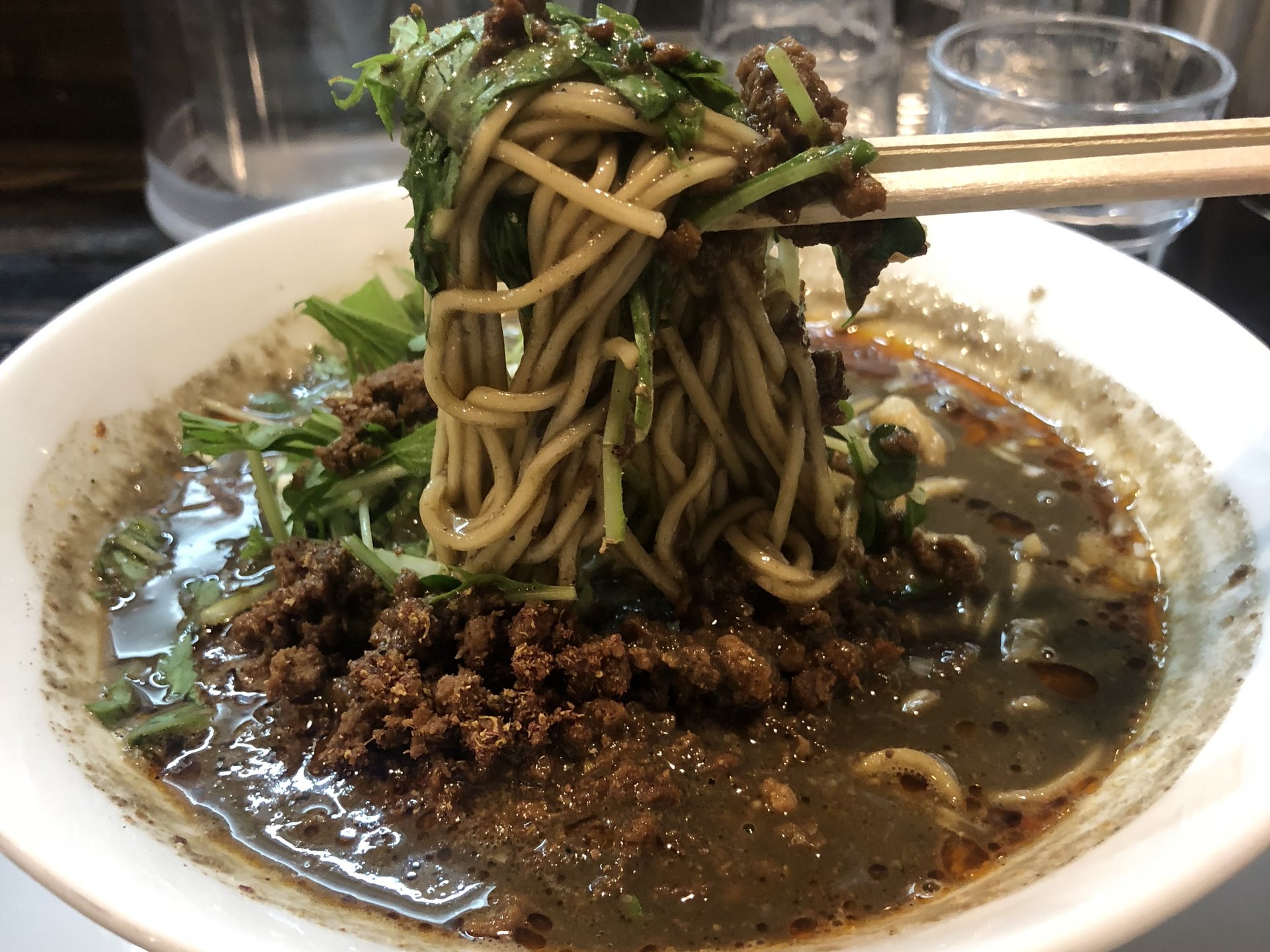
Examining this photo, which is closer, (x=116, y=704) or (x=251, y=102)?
(x=116, y=704)

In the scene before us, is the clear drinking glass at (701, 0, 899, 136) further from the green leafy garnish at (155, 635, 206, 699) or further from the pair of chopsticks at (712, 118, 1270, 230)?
the green leafy garnish at (155, 635, 206, 699)

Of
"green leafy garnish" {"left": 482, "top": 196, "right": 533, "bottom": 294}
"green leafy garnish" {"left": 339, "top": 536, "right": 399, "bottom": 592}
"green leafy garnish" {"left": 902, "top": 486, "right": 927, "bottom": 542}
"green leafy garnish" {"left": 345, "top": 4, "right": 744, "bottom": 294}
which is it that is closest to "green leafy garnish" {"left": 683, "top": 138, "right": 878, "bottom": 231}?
"green leafy garnish" {"left": 345, "top": 4, "right": 744, "bottom": 294}

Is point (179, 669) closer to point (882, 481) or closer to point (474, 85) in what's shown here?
point (474, 85)

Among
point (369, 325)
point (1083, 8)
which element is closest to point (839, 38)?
point (1083, 8)

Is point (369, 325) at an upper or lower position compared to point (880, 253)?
lower

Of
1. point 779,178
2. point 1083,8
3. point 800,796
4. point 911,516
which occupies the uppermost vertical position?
point 779,178

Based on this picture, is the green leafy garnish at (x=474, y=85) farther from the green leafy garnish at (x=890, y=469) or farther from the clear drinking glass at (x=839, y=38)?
the clear drinking glass at (x=839, y=38)
